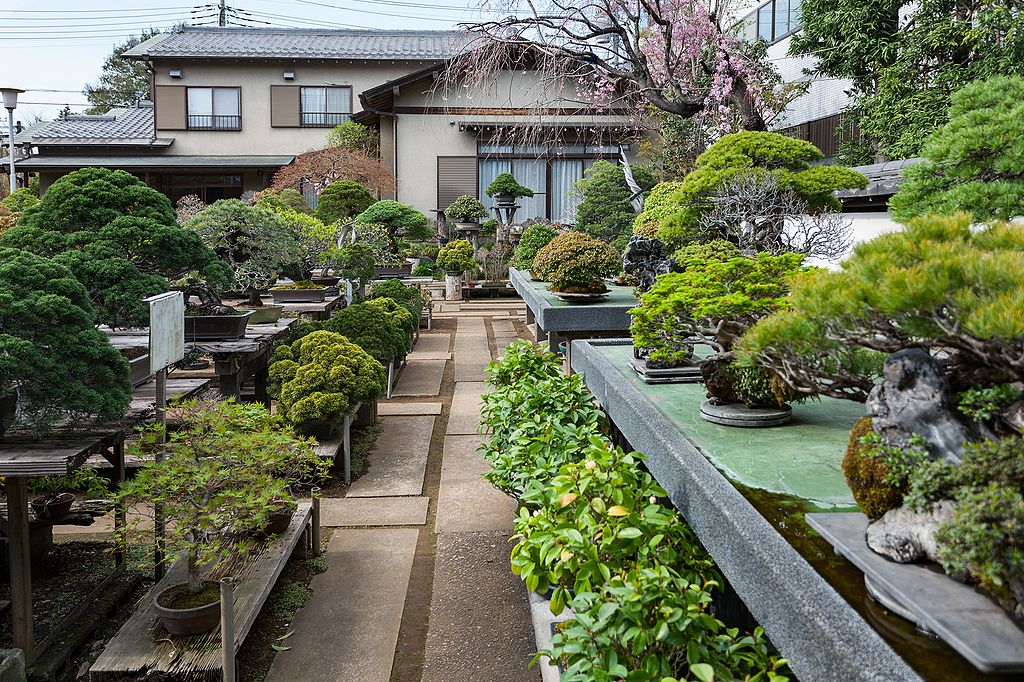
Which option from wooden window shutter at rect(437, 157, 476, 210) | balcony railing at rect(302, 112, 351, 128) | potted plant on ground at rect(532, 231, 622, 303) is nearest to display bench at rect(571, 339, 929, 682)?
potted plant on ground at rect(532, 231, 622, 303)

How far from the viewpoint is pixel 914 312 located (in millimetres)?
1900

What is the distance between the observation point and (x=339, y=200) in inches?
683

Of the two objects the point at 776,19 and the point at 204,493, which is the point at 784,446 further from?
the point at 776,19

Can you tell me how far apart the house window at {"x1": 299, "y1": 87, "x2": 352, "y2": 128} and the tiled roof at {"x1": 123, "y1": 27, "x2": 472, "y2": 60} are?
1.03 metres

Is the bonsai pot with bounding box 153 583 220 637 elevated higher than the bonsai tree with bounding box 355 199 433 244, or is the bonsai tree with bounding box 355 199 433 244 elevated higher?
the bonsai tree with bounding box 355 199 433 244

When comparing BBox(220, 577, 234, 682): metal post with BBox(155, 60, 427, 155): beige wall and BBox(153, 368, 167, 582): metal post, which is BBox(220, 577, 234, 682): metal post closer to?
BBox(153, 368, 167, 582): metal post

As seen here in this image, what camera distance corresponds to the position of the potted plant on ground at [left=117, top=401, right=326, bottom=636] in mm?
3584

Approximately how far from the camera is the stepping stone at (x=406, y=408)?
8.34 meters

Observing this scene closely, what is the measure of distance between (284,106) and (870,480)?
81.4 feet

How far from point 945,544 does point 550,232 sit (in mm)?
13263

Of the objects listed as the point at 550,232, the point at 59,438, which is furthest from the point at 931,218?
the point at 550,232

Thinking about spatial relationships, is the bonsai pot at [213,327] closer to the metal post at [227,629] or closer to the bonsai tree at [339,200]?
the metal post at [227,629]

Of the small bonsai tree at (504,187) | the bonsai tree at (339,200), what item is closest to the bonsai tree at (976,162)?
the bonsai tree at (339,200)

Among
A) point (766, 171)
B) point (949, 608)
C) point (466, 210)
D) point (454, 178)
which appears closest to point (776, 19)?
point (466, 210)
